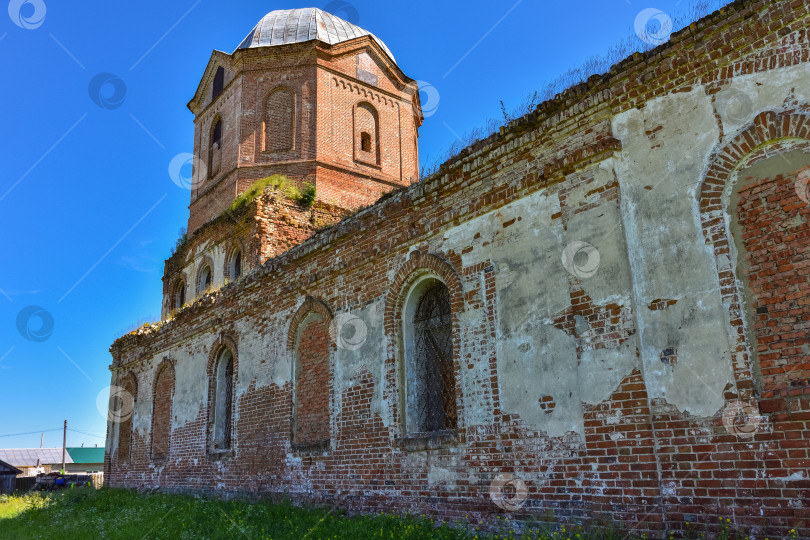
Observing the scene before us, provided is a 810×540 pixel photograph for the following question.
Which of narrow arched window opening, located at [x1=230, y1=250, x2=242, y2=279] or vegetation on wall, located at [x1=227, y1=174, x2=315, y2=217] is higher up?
vegetation on wall, located at [x1=227, y1=174, x2=315, y2=217]

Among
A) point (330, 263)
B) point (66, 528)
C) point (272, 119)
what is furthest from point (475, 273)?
point (272, 119)

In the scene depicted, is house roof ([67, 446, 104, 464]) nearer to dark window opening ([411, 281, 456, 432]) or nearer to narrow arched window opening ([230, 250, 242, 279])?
narrow arched window opening ([230, 250, 242, 279])

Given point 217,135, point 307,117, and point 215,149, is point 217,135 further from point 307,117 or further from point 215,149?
point 307,117

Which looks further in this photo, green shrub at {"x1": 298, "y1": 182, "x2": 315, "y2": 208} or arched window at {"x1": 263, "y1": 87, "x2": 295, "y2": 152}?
arched window at {"x1": 263, "y1": 87, "x2": 295, "y2": 152}

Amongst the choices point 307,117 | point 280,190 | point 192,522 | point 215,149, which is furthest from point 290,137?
point 192,522

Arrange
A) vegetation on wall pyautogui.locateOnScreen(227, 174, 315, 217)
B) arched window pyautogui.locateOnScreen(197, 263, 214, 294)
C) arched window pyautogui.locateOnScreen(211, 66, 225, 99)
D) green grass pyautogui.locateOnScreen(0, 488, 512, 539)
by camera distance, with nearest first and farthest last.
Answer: green grass pyautogui.locateOnScreen(0, 488, 512, 539), vegetation on wall pyautogui.locateOnScreen(227, 174, 315, 217), arched window pyautogui.locateOnScreen(197, 263, 214, 294), arched window pyautogui.locateOnScreen(211, 66, 225, 99)

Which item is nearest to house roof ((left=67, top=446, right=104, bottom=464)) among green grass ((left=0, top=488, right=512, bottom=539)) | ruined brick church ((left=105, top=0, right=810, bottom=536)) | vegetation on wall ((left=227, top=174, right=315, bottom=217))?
green grass ((left=0, top=488, right=512, bottom=539))

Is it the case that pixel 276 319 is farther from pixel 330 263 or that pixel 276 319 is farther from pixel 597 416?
pixel 597 416

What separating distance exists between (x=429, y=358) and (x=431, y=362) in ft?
0.22

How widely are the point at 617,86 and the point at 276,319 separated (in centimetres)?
757

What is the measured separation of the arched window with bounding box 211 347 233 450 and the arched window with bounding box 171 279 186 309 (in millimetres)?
8513

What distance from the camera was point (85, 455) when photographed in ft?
218

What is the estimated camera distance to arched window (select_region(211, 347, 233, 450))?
13.2m

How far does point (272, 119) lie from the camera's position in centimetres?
1900
